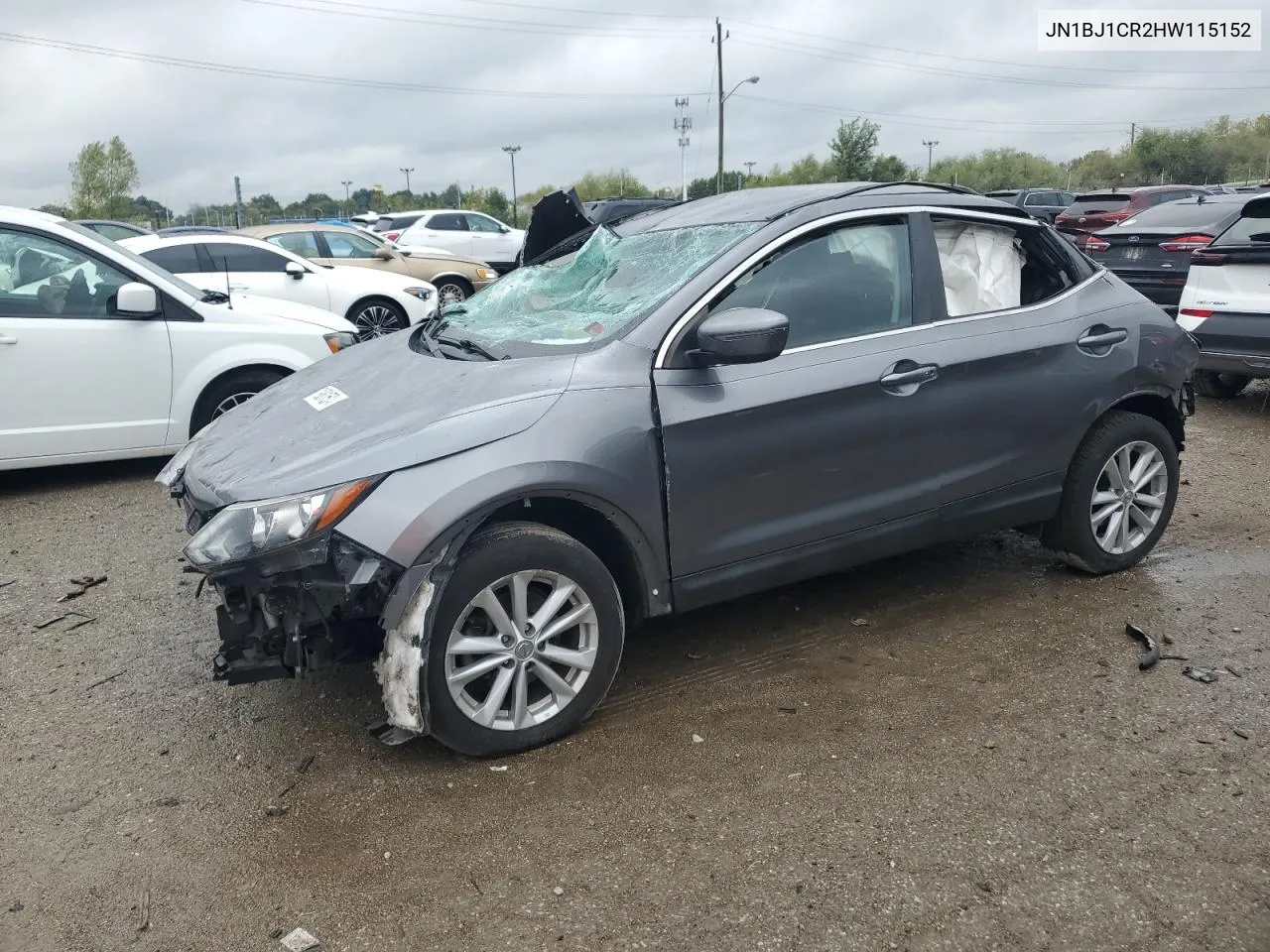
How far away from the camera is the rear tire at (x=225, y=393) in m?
6.54

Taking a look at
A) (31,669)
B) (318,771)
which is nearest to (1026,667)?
(318,771)

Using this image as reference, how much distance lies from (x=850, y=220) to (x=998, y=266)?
0.88m

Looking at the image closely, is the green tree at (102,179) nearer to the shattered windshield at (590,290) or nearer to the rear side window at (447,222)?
the rear side window at (447,222)

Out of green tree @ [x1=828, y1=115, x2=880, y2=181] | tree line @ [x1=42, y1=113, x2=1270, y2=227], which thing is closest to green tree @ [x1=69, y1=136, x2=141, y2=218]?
tree line @ [x1=42, y1=113, x2=1270, y2=227]

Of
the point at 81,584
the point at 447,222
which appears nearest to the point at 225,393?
the point at 81,584

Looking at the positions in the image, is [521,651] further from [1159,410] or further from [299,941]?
[1159,410]

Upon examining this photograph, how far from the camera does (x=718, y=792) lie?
10.1 ft

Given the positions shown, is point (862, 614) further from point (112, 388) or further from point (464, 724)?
point (112, 388)

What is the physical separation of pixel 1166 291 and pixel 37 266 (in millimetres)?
9459

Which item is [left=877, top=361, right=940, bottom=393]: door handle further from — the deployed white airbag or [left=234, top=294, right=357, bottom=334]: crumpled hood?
[left=234, top=294, right=357, bottom=334]: crumpled hood

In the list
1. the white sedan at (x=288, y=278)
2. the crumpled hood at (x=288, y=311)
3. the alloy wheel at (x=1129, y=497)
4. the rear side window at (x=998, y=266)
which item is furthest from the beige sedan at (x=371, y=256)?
the alloy wheel at (x=1129, y=497)

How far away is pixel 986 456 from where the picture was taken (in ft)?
13.6

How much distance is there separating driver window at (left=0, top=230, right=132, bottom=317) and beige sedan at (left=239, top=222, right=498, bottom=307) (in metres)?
7.17

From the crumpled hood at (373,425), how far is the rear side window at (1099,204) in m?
19.4
